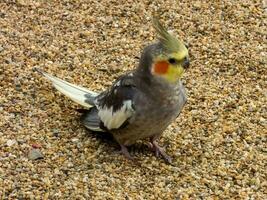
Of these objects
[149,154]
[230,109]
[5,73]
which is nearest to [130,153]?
[149,154]

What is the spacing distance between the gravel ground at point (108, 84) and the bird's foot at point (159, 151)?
0.14 feet

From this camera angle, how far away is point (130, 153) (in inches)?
169

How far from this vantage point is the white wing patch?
396cm

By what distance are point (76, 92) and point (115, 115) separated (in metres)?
0.54

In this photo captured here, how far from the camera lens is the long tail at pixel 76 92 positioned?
4445 millimetres

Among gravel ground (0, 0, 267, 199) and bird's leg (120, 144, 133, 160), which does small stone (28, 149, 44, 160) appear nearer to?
gravel ground (0, 0, 267, 199)

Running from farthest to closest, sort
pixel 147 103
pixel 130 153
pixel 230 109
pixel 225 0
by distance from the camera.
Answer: pixel 225 0
pixel 230 109
pixel 130 153
pixel 147 103

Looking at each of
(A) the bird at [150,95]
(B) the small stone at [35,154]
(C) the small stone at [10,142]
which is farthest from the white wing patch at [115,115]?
(C) the small stone at [10,142]

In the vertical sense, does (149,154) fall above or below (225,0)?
below

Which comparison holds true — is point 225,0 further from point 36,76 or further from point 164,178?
point 164,178

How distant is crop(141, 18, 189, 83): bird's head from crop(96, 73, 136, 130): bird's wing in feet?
0.66

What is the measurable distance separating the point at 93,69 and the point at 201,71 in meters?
0.84

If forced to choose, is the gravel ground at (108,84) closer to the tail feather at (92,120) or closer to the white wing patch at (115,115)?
the tail feather at (92,120)

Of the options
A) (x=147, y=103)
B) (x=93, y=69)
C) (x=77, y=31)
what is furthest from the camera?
(x=77, y=31)
